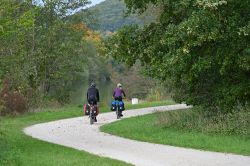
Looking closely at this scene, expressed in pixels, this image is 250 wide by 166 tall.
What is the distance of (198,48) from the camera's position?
18031 mm

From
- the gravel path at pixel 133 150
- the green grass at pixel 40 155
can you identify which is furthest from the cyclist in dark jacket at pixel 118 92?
the green grass at pixel 40 155

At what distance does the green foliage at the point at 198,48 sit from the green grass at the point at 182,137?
1772mm

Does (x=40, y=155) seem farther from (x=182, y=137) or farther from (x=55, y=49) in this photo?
(x=55, y=49)

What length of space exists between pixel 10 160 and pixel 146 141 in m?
5.61

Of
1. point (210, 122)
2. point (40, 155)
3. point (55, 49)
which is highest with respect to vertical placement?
point (55, 49)

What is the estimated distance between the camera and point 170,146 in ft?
48.5

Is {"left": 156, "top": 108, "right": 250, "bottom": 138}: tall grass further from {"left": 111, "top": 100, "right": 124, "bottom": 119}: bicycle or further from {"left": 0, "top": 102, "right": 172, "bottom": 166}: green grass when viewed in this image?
{"left": 111, "top": 100, "right": 124, "bottom": 119}: bicycle

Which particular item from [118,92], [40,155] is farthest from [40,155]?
[118,92]

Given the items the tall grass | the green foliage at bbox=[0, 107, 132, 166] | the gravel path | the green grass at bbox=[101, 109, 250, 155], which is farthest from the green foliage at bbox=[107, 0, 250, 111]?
the green foliage at bbox=[0, 107, 132, 166]

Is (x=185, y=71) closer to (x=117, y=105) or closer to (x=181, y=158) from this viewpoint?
(x=181, y=158)

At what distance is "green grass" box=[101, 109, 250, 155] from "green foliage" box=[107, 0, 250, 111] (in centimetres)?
177

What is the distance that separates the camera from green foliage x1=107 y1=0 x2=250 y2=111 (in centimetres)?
1630

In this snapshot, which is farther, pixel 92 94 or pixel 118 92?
pixel 118 92

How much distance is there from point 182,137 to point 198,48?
11.9 ft
